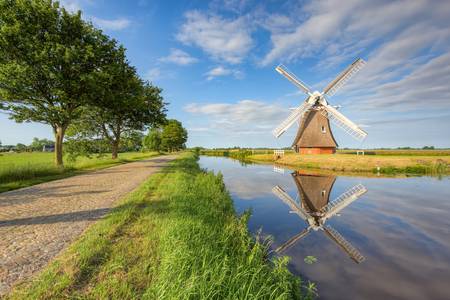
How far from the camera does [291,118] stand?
1462 inches

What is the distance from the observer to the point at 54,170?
1631 centimetres

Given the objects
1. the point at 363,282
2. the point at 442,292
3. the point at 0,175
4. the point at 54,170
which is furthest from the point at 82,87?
the point at 442,292

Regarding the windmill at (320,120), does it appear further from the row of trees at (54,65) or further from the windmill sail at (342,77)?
the row of trees at (54,65)

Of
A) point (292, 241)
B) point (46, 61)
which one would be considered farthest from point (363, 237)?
point (46, 61)

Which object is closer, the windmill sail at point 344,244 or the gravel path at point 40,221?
the gravel path at point 40,221

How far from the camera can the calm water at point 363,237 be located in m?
5.29

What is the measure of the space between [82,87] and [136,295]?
762 inches

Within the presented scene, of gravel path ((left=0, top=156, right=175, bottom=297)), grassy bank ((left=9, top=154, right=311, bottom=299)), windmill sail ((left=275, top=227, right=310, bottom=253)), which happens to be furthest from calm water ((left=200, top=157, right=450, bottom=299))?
gravel path ((left=0, top=156, right=175, bottom=297))

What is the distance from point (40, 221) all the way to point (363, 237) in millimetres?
10460

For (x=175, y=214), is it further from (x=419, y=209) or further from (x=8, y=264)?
(x=419, y=209)

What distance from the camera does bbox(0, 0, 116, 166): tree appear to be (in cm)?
1532

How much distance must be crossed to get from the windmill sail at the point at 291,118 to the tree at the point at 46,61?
27.8 metres

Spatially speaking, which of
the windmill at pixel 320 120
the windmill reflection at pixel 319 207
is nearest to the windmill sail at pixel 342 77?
the windmill at pixel 320 120

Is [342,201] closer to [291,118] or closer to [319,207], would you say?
[319,207]
